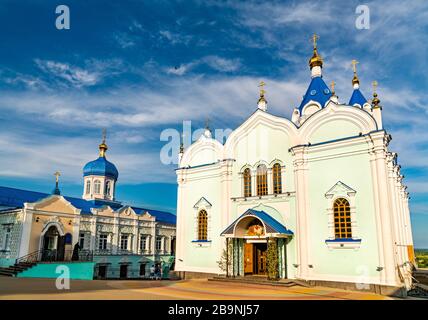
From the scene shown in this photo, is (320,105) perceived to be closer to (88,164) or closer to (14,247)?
(14,247)

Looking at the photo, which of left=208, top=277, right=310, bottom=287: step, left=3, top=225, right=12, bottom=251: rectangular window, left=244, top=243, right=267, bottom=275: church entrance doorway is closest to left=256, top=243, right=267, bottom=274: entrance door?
left=244, top=243, right=267, bottom=275: church entrance doorway

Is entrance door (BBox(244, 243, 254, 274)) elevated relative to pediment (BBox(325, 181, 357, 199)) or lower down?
lower down

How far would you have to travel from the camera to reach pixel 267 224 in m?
15.1

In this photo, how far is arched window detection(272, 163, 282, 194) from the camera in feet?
54.3

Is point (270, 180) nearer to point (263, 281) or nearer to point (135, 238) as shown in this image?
point (263, 281)

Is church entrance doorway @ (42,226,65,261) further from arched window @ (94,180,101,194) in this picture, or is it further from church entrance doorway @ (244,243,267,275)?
church entrance doorway @ (244,243,267,275)

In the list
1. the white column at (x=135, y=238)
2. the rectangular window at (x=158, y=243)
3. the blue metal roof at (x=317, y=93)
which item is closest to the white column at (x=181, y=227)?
the blue metal roof at (x=317, y=93)

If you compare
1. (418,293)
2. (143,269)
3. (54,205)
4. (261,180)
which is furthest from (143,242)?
(418,293)

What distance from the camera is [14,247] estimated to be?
21953 millimetres

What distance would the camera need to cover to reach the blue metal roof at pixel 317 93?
20.7m

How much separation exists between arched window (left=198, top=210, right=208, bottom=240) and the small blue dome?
17.1 metres

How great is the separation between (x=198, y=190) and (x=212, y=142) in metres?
2.83

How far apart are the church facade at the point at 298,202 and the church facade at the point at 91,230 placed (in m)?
10.3
